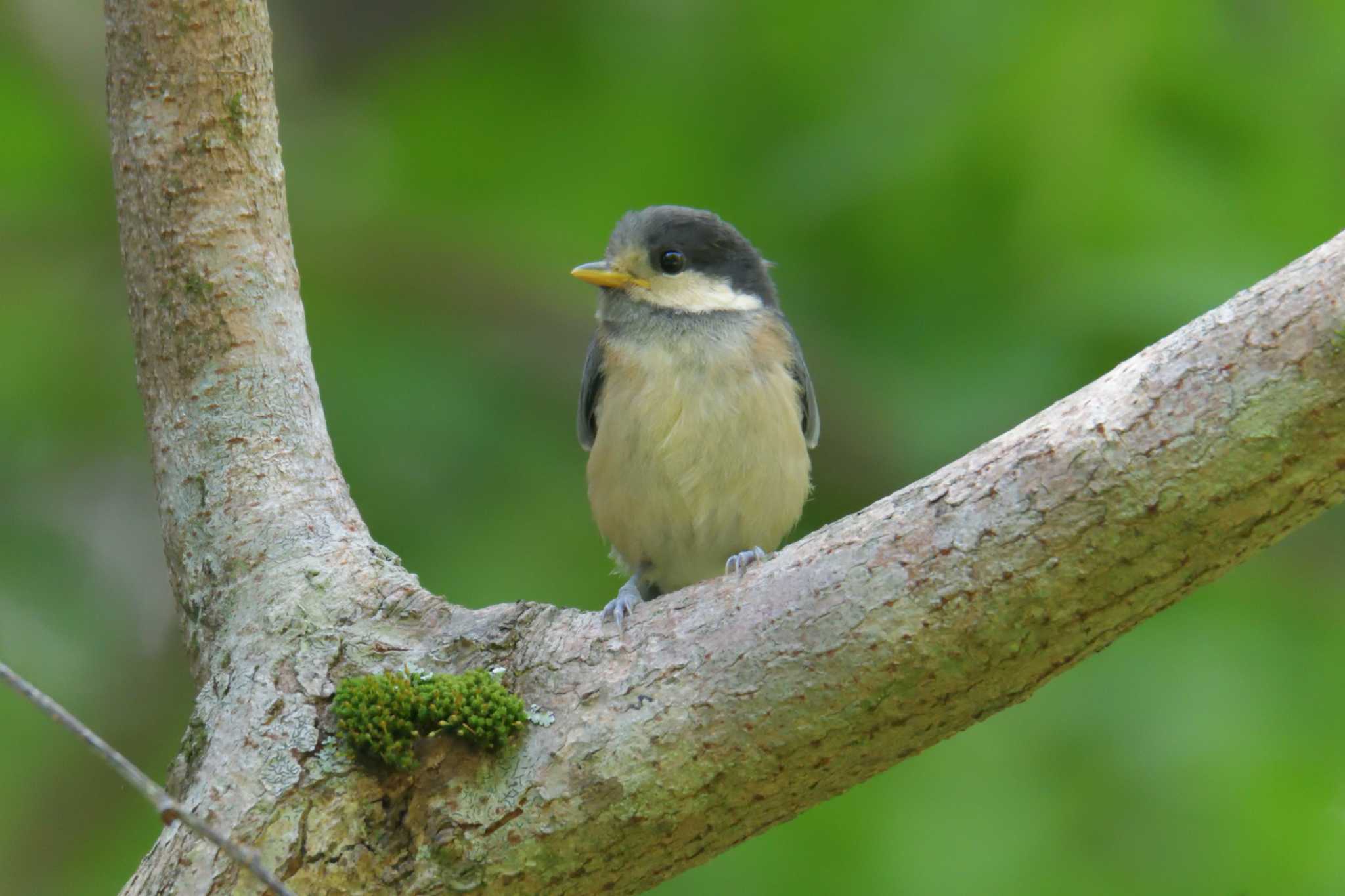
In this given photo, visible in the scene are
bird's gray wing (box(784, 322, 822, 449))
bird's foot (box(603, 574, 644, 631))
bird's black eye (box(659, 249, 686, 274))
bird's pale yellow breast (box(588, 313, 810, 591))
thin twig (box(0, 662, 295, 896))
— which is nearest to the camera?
thin twig (box(0, 662, 295, 896))

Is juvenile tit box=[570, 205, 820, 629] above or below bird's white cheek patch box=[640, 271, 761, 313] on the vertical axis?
below

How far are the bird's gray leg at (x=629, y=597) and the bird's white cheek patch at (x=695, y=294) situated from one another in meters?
1.01

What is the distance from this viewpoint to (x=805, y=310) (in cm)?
634

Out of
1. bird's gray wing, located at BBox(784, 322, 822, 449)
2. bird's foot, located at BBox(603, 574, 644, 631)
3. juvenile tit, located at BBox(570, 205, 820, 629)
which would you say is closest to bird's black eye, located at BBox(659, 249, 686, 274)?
juvenile tit, located at BBox(570, 205, 820, 629)

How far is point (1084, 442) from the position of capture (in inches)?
111

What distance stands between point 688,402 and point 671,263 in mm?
641

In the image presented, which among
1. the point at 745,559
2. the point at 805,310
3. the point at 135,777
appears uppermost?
the point at 805,310

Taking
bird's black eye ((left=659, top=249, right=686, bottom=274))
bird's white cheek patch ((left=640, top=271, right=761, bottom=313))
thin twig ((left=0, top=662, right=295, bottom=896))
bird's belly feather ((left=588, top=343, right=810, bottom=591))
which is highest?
bird's black eye ((left=659, top=249, right=686, bottom=274))

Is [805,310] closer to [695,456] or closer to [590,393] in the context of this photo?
[590,393]

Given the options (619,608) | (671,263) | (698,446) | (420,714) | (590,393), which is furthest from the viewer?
(590,393)

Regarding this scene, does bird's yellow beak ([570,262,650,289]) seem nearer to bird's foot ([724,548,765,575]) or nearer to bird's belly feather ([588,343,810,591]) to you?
bird's belly feather ([588,343,810,591])

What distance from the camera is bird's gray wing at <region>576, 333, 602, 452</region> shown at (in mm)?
5070

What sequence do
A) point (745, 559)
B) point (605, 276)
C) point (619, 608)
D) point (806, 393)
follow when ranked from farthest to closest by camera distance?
point (806, 393), point (605, 276), point (745, 559), point (619, 608)

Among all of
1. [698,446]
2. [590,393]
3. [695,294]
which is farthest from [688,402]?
[590,393]
